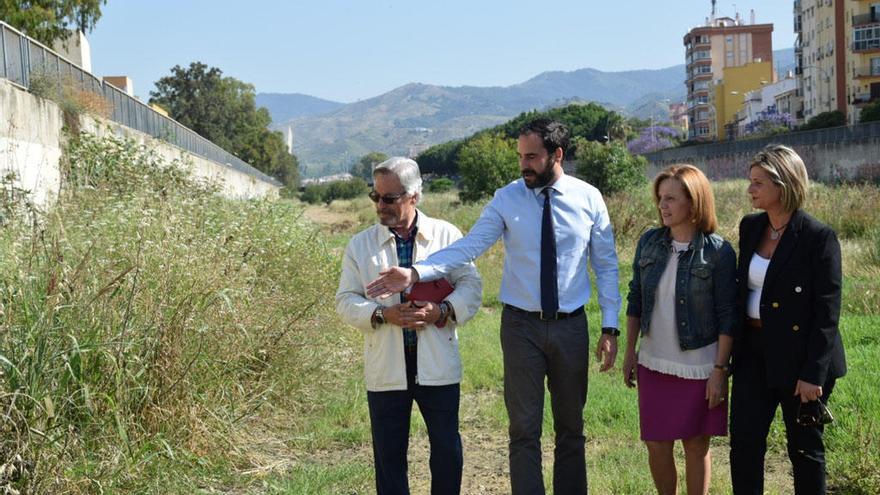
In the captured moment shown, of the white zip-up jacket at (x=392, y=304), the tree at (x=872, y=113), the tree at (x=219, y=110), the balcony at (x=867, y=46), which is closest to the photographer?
the white zip-up jacket at (x=392, y=304)

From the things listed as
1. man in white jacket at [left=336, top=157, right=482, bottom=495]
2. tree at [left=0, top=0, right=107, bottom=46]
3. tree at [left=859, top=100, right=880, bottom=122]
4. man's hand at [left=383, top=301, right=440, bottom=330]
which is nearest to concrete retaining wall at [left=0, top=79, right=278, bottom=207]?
man in white jacket at [left=336, top=157, right=482, bottom=495]

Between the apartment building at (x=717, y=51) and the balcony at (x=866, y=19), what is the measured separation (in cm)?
6286

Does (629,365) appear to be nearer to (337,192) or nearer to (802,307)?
(802,307)

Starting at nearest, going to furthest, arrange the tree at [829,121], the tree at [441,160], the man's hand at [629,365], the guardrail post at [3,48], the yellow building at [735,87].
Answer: the man's hand at [629,365] < the guardrail post at [3,48] < the tree at [829,121] < the yellow building at [735,87] < the tree at [441,160]

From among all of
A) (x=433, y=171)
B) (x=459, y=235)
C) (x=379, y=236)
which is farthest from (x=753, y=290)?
(x=433, y=171)

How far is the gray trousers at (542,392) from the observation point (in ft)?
16.9

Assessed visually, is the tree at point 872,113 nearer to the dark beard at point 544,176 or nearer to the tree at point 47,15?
the tree at point 47,15

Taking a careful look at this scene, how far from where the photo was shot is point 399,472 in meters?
4.98

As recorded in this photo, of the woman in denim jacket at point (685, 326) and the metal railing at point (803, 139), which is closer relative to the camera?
the woman in denim jacket at point (685, 326)

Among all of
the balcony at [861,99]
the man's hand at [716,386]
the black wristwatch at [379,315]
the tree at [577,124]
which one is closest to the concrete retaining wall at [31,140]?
the black wristwatch at [379,315]

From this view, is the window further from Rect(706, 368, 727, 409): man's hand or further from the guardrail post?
Rect(706, 368, 727, 409): man's hand

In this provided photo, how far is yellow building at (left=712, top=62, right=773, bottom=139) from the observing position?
119188mm

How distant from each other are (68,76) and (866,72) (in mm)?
68361

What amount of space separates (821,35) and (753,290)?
278 ft
